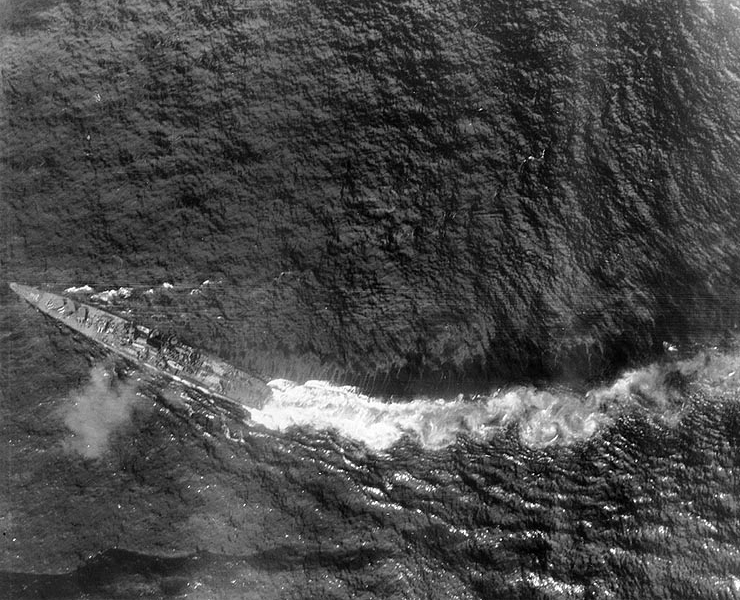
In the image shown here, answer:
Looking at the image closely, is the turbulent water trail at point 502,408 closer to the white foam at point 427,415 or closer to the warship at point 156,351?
the white foam at point 427,415

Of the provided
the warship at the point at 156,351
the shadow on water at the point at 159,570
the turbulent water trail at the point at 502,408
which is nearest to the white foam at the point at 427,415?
the turbulent water trail at the point at 502,408

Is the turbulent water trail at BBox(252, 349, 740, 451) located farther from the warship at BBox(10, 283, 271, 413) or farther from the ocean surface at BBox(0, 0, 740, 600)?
the warship at BBox(10, 283, 271, 413)

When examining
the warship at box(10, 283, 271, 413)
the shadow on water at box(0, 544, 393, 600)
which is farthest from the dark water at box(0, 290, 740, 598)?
the warship at box(10, 283, 271, 413)

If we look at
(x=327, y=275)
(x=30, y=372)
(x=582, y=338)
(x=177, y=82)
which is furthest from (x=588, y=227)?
(x=30, y=372)

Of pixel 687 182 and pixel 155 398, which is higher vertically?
pixel 687 182

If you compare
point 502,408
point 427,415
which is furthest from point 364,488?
point 502,408

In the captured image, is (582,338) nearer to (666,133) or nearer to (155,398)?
(666,133)

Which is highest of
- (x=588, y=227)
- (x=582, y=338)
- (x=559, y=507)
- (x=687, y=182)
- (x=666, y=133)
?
(x=666, y=133)

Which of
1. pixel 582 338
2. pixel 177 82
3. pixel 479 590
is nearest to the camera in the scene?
pixel 479 590
